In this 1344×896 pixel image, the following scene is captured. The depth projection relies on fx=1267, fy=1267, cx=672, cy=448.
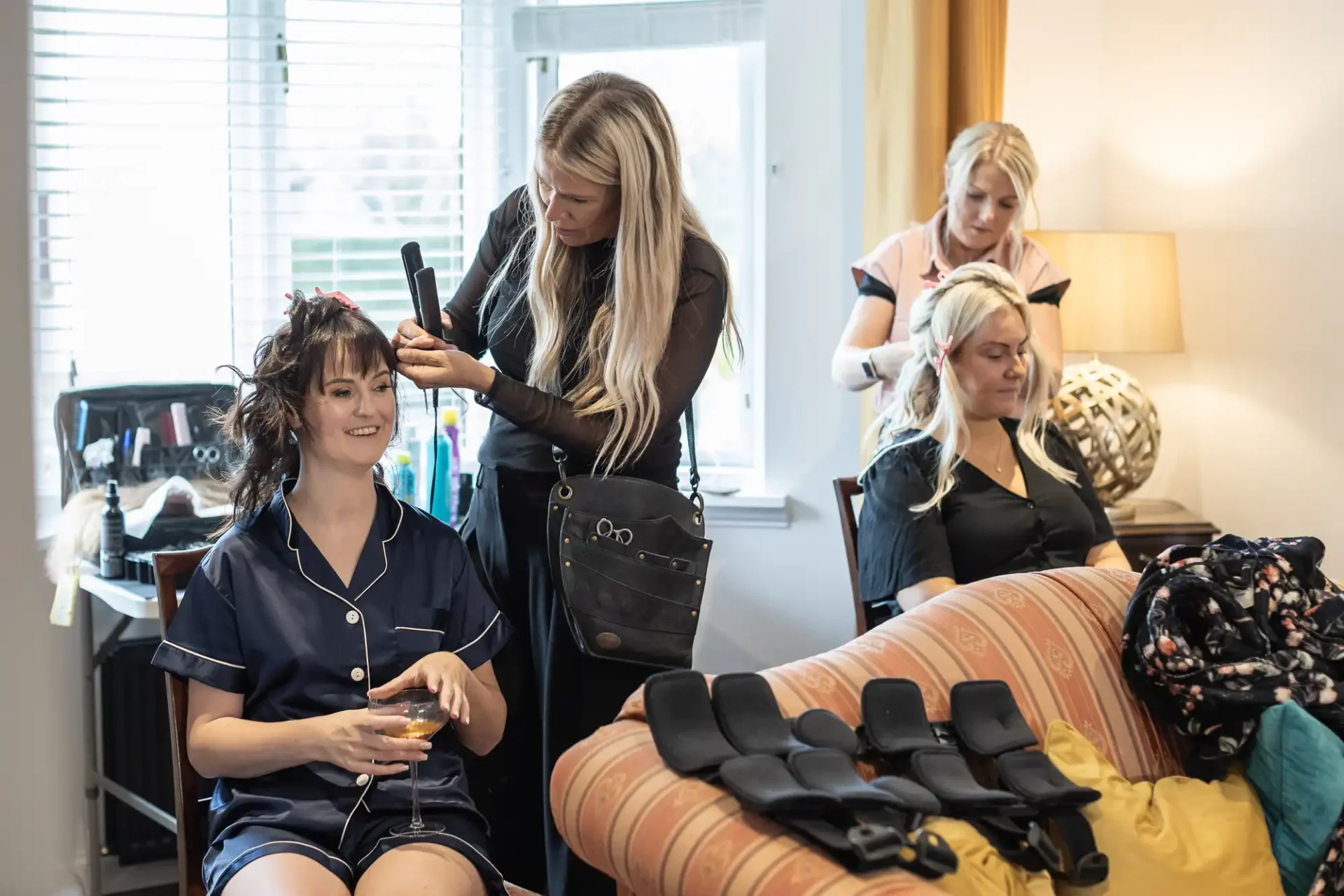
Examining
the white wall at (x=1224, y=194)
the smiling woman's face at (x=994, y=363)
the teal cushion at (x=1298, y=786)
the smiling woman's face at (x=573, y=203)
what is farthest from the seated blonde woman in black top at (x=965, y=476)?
the white wall at (x=1224, y=194)

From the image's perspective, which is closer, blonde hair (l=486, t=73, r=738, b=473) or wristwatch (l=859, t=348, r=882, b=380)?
blonde hair (l=486, t=73, r=738, b=473)

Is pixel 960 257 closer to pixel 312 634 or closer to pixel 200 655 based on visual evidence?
pixel 312 634

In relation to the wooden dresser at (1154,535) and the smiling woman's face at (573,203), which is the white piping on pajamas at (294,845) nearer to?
the smiling woman's face at (573,203)

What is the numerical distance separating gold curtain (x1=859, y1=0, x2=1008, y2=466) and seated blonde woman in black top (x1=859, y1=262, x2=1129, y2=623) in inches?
29.3

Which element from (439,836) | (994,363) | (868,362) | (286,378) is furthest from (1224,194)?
(439,836)

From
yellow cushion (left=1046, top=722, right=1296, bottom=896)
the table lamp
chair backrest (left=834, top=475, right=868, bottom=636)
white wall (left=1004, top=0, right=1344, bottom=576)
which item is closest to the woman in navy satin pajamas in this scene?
yellow cushion (left=1046, top=722, right=1296, bottom=896)

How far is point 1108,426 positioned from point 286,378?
1.91m

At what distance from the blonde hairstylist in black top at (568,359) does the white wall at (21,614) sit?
458mm

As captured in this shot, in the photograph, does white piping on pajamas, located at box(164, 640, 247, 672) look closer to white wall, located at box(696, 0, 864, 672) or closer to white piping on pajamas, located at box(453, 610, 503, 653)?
white piping on pajamas, located at box(453, 610, 503, 653)

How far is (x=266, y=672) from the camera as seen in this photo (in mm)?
1544

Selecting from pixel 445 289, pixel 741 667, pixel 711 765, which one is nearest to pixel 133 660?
pixel 445 289

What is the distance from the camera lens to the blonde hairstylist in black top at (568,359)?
5.63ft

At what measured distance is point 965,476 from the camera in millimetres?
2152

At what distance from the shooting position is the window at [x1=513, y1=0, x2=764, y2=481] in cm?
312
